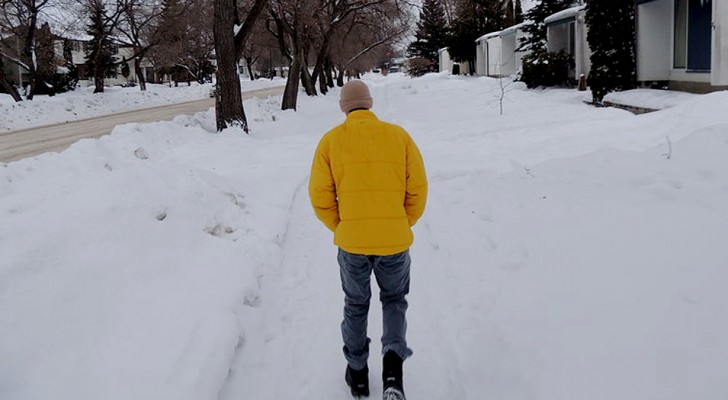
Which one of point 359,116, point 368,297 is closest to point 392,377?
point 368,297

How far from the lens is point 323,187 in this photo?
310cm

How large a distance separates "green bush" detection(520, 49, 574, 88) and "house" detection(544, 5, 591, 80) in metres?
0.41

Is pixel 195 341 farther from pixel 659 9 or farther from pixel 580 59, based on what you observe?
pixel 580 59

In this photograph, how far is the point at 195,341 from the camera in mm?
3801

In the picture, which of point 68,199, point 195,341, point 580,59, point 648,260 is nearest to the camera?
point 195,341

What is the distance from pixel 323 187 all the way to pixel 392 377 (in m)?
1.12

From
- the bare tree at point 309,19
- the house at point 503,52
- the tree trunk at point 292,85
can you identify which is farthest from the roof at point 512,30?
the tree trunk at point 292,85

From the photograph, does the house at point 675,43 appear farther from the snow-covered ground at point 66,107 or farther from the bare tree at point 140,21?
the bare tree at point 140,21

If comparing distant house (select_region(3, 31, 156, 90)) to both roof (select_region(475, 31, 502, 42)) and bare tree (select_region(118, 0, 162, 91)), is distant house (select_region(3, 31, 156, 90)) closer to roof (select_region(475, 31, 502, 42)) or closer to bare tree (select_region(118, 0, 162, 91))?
bare tree (select_region(118, 0, 162, 91))

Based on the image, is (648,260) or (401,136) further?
(648,260)

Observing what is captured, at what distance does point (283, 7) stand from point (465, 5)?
21.0 m

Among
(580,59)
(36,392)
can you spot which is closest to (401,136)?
(36,392)

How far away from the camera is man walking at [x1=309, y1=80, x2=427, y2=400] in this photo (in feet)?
9.91

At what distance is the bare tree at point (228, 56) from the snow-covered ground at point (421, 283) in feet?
21.9
